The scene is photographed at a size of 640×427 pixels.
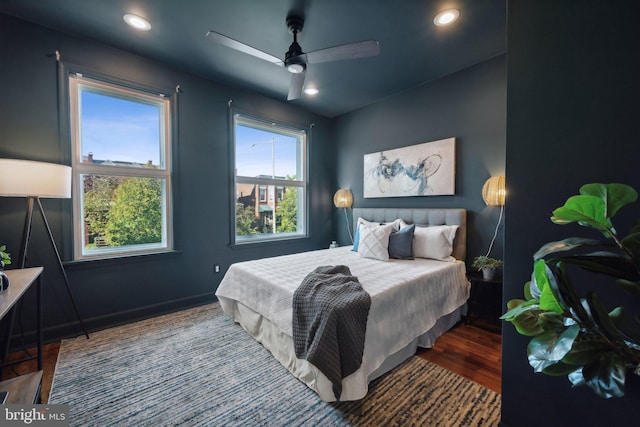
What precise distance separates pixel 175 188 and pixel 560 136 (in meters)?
3.43

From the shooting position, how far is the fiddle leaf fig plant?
0.73 m

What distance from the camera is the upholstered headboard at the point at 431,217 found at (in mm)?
3068

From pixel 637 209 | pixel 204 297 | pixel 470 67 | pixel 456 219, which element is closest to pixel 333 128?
pixel 470 67

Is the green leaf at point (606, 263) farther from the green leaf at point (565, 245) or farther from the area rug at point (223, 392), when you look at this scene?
the area rug at point (223, 392)

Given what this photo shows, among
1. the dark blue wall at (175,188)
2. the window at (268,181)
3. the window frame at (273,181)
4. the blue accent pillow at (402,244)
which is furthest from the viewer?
the window at (268,181)

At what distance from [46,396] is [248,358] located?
1.29 m

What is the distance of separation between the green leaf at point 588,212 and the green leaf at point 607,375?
14.2 inches

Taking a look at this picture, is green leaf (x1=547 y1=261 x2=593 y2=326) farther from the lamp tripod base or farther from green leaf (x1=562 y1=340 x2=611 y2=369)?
the lamp tripod base

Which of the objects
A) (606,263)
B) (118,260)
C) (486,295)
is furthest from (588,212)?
(118,260)

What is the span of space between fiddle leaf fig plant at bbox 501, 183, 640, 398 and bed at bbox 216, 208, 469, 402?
43.4 inches

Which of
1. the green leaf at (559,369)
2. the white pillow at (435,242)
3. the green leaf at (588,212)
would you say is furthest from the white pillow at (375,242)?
the green leaf at (588,212)

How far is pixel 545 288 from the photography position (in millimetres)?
818

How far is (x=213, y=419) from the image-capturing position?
155 centimetres

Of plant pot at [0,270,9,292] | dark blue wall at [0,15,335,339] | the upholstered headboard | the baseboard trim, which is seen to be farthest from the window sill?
the upholstered headboard
